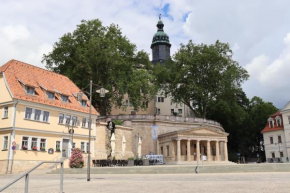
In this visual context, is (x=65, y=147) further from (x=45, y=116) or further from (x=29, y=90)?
(x=29, y=90)

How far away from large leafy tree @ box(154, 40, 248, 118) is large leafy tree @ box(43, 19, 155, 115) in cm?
1136

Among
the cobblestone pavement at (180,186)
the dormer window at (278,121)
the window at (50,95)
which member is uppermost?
the window at (50,95)

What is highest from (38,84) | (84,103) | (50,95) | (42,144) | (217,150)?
(38,84)

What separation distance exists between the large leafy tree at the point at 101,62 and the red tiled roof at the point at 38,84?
7253 millimetres

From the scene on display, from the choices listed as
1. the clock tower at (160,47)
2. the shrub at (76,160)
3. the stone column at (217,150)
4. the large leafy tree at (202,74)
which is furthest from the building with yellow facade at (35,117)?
the clock tower at (160,47)

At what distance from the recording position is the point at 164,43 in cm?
8844

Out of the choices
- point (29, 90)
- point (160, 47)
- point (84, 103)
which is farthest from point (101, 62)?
point (160, 47)

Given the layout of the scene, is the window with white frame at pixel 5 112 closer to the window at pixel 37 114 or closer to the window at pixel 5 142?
the window at pixel 5 142

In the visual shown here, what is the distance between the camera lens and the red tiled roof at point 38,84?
3262 centimetres

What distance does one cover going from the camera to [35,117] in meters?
33.0

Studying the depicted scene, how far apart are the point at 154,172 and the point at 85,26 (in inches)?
1342

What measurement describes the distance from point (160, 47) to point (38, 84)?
5735 centimetres

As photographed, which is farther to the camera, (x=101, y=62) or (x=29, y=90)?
(x=101, y=62)

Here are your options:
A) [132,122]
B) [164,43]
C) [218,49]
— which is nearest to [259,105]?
[218,49]
